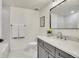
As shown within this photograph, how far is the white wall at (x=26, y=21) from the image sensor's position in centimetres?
361

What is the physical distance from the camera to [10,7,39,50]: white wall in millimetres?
3606

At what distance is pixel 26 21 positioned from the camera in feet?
12.7

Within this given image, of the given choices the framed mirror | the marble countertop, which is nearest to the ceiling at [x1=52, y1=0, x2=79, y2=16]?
the framed mirror

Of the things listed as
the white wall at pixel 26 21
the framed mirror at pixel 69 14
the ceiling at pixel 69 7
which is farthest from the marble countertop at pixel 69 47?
the white wall at pixel 26 21

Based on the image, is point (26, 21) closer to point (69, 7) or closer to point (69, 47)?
point (69, 7)

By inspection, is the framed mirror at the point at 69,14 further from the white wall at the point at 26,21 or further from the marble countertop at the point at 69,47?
the white wall at the point at 26,21

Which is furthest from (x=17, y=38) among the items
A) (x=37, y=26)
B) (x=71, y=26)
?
(x=71, y=26)

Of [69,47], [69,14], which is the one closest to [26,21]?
[69,14]

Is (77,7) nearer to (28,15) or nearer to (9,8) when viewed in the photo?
(28,15)

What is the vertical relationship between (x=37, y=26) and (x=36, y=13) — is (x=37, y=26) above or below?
below

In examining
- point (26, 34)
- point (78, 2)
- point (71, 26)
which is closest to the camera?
point (78, 2)

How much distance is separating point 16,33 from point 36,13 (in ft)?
5.02

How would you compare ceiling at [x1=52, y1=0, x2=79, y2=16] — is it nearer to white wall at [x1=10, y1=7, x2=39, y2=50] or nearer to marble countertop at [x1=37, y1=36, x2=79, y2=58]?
marble countertop at [x1=37, y1=36, x2=79, y2=58]

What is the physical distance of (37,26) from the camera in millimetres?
4105
